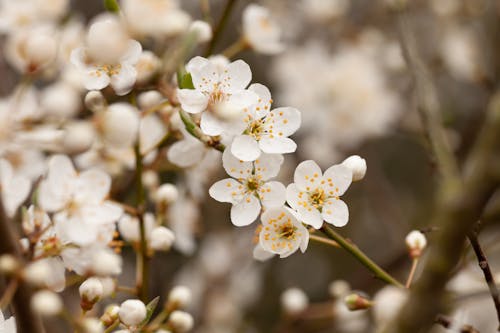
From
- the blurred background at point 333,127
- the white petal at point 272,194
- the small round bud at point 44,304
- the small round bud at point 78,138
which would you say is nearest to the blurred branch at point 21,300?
the small round bud at point 44,304

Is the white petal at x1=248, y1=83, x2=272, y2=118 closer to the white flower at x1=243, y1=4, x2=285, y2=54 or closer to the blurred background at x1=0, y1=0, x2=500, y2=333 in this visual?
the white flower at x1=243, y1=4, x2=285, y2=54

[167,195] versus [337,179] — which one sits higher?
[337,179]

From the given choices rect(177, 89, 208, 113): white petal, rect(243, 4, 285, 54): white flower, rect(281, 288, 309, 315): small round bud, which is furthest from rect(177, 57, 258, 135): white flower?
rect(281, 288, 309, 315): small round bud

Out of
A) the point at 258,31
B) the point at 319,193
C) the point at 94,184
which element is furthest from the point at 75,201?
the point at 258,31

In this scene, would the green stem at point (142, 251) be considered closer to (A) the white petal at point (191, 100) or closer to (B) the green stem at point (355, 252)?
(A) the white petal at point (191, 100)

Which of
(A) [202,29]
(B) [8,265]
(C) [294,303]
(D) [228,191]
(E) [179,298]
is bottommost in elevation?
(C) [294,303]

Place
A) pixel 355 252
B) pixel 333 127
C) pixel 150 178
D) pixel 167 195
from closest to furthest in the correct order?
pixel 355 252, pixel 167 195, pixel 150 178, pixel 333 127

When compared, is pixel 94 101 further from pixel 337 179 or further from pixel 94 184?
pixel 337 179
